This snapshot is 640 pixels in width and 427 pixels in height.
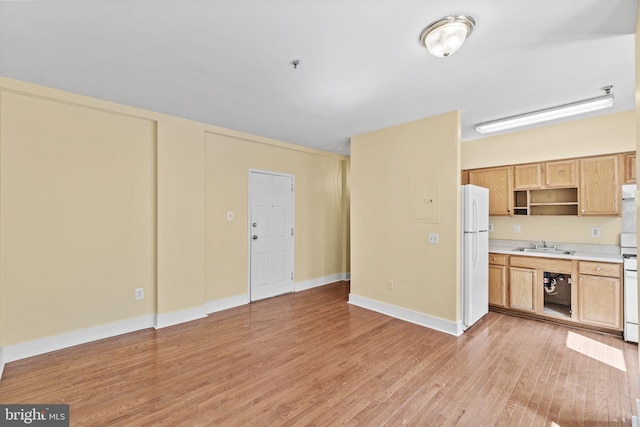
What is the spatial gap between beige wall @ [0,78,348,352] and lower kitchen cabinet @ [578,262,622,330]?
4.43m

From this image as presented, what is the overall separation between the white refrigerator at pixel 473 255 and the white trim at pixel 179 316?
336 cm

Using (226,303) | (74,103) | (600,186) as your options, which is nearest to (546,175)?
(600,186)

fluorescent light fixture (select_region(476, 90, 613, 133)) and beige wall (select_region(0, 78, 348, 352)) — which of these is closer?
beige wall (select_region(0, 78, 348, 352))

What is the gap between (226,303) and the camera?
4145mm

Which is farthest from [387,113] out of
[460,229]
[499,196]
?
[499,196]

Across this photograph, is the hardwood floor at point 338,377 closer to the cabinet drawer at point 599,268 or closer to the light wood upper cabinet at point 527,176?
the cabinet drawer at point 599,268

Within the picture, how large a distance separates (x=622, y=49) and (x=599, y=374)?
2624mm

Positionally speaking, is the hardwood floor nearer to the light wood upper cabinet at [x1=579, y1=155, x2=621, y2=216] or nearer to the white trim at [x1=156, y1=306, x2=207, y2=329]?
the white trim at [x1=156, y1=306, x2=207, y2=329]

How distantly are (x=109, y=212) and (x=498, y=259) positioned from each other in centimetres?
499

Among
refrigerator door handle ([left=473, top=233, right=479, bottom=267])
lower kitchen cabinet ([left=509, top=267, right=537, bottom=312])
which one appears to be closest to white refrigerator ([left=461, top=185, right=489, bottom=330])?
refrigerator door handle ([left=473, top=233, right=479, bottom=267])

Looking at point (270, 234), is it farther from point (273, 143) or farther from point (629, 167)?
point (629, 167)

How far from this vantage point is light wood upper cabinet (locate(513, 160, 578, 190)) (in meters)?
3.65

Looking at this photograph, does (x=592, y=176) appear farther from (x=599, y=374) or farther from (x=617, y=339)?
(x=599, y=374)

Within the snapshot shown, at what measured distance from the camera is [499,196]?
4254 mm
